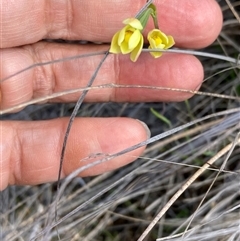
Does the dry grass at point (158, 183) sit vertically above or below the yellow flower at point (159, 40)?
below

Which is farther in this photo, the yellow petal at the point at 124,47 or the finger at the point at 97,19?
the finger at the point at 97,19

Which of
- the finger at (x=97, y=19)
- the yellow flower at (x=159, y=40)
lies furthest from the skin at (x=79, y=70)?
the yellow flower at (x=159, y=40)

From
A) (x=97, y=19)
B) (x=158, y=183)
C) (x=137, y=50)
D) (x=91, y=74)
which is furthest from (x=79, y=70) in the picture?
(x=158, y=183)

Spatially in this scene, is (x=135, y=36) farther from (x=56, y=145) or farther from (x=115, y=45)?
(x=56, y=145)

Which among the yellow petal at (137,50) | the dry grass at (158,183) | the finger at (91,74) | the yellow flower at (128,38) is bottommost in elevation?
the dry grass at (158,183)

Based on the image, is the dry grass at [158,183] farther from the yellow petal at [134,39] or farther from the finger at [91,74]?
the yellow petal at [134,39]

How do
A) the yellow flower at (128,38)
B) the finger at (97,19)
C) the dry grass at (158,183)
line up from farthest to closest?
1. the dry grass at (158,183)
2. the finger at (97,19)
3. the yellow flower at (128,38)

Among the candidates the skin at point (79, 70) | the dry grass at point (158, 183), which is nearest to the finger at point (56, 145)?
the skin at point (79, 70)

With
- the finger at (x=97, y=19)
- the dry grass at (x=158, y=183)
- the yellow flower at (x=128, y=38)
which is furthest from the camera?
the dry grass at (x=158, y=183)
